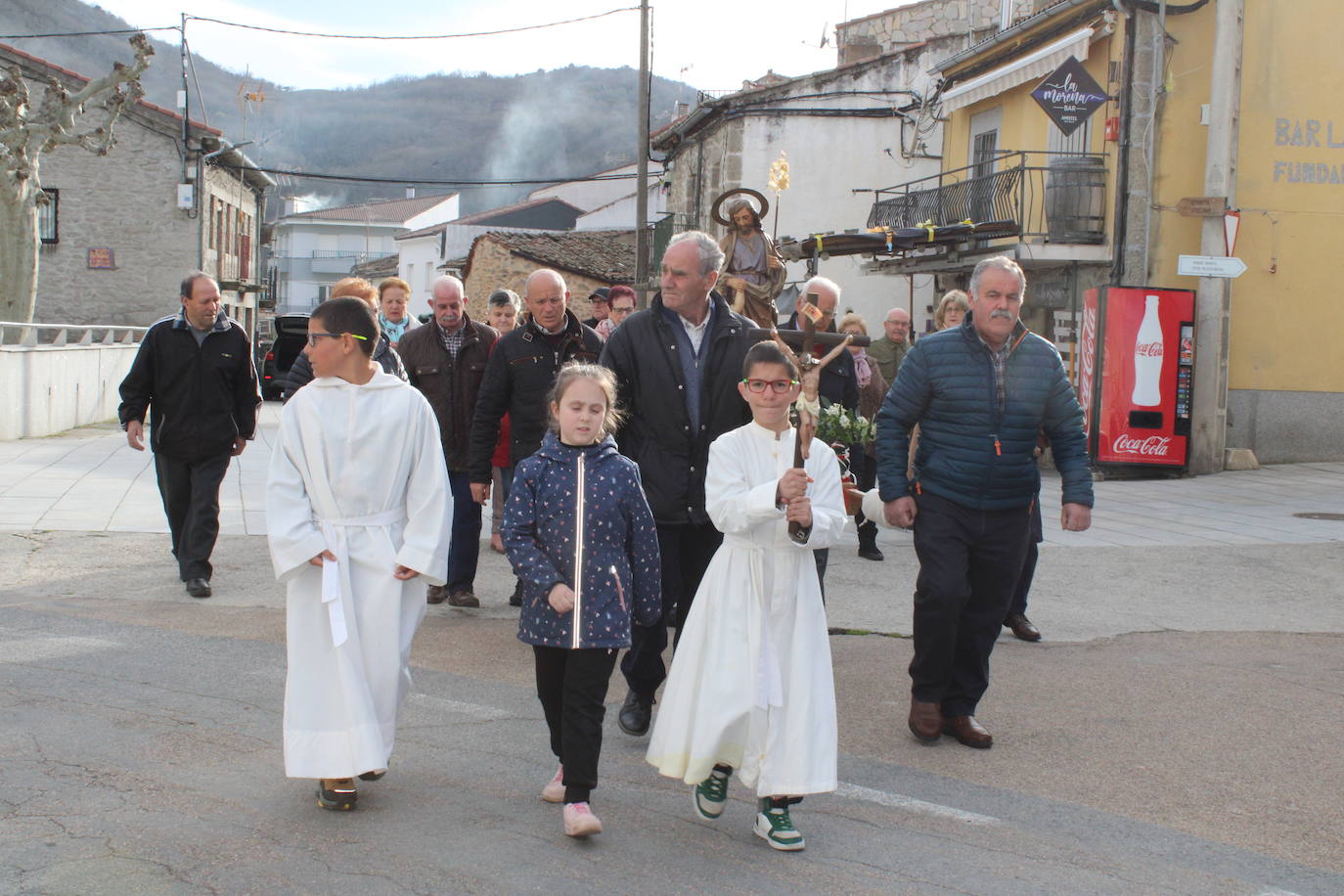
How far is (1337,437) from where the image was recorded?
1845cm

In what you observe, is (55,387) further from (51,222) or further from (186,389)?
(51,222)

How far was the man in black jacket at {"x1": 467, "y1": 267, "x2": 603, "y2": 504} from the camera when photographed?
24.0 feet

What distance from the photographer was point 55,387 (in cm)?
1884

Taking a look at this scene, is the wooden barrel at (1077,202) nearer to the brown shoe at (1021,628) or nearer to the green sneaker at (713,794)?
the brown shoe at (1021,628)

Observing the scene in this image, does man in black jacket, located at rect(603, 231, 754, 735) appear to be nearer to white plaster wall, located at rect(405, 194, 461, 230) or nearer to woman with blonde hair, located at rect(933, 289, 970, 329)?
woman with blonde hair, located at rect(933, 289, 970, 329)

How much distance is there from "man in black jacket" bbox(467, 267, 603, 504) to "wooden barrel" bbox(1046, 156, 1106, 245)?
525 inches

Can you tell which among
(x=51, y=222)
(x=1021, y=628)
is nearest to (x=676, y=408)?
(x=1021, y=628)

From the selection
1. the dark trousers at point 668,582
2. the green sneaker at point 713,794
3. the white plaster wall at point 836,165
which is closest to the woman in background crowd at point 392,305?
the dark trousers at point 668,582

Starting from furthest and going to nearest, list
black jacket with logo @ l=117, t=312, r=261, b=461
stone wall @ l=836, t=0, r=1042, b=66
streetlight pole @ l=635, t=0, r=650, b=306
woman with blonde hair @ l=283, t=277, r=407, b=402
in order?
stone wall @ l=836, t=0, r=1042, b=66, streetlight pole @ l=635, t=0, r=650, b=306, black jacket with logo @ l=117, t=312, r=261, b=461, woman with blonde hair @ l=283, t=277, r=407, b=402

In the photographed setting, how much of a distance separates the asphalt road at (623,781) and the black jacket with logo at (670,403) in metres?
1.00

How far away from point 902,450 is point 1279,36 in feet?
50.6

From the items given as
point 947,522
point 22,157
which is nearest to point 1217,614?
point 947,522

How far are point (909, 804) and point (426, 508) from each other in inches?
75.9

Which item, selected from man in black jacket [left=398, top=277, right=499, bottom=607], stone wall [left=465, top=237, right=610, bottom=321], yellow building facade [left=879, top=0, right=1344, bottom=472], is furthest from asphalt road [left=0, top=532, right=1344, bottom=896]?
stone wall [left=465, top=237, right=610, bottom=321]
